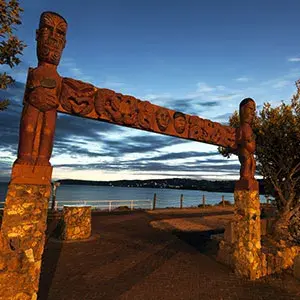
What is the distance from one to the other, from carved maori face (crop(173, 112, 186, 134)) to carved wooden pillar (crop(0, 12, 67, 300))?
3135 millimetres

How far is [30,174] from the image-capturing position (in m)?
4.20

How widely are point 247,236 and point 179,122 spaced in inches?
157

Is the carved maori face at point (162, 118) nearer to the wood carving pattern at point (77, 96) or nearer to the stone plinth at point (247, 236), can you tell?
the wood carving pattern at point (77, 96)

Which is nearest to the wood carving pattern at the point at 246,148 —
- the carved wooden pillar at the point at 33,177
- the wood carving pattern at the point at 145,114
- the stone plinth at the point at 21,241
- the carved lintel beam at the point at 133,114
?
the carved lintel beam at the point at 133,114

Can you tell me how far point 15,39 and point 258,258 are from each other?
10456 millimetres

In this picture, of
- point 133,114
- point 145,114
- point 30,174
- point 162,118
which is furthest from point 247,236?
point 30,174

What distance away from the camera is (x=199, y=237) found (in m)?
13.4

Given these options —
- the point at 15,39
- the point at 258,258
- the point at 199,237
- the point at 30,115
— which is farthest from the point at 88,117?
the point at 199,237

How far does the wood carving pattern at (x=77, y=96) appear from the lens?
15.9 feet

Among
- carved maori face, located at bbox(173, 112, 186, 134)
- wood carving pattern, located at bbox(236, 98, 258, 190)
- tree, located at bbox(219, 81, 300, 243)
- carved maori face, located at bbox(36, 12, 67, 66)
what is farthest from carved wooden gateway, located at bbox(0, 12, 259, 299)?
tree, located at bbox(219, 81, 300, 243)

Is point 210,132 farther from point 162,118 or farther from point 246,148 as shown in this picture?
point 162,118

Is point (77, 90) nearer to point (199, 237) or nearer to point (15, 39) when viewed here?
point (15, 39)

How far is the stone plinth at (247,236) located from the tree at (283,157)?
447 cm

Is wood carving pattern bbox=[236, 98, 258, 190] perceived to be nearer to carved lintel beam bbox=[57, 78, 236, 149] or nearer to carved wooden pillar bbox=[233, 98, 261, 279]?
carved wooden pillar bbox=[233, 98, 261, 279]
